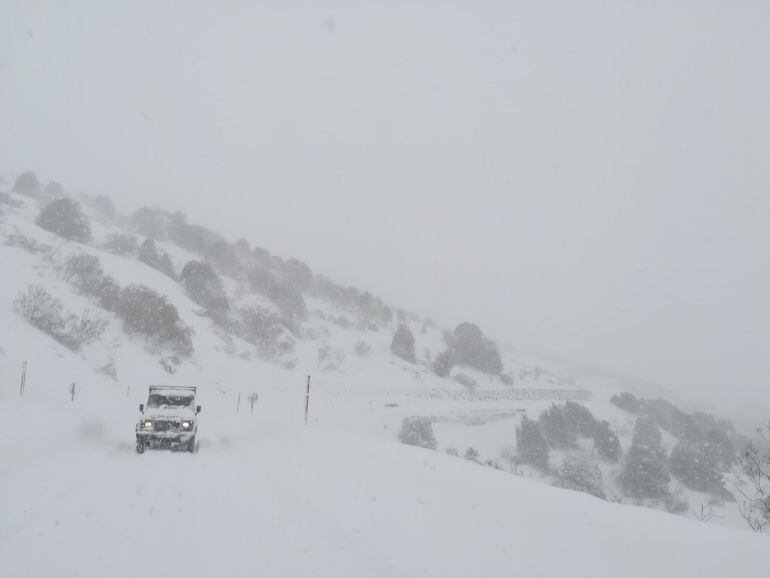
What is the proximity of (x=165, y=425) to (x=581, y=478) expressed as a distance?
28190 millimetres

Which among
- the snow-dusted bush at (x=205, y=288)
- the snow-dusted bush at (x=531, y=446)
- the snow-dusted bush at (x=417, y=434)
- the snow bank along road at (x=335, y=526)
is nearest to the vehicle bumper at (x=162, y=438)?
the snow bank along road at (x=335, y=526)

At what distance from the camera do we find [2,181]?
291 ft

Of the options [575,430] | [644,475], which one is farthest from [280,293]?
[644,475]

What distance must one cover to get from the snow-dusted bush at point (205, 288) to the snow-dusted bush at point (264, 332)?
104 inches

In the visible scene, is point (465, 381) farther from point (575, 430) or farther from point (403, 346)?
point (575, 430)

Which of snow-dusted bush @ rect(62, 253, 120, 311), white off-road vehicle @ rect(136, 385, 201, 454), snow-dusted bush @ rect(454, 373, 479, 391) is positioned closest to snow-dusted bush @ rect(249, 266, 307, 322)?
snow-dusted bush @ rect(454, 373, 479, 391)

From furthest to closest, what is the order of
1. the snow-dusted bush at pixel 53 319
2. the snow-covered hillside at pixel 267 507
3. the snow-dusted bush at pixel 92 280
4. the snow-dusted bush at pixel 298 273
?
1. the snow-dusted bush at pixel 298 273
2. the snow-dusted bush at pixel 92 280
3. the snow-dusted bush at pixel 53 319
4. the snow-covered hillside at pixel 267 507

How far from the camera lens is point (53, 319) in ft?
92.8

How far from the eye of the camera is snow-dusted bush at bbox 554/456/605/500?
31438 millimetres

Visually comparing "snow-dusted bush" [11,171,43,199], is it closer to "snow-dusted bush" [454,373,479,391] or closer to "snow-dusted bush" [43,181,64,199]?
"snow-dusted bush" [43,181,64,199]

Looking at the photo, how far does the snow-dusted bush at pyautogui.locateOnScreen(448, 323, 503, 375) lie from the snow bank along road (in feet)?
202

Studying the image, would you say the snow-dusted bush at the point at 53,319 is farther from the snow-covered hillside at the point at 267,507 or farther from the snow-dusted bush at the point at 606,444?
the snow-dusted bush at the point at 606,444

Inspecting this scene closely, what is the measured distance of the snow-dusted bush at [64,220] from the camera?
51.3 meters

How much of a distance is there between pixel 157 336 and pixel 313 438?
27.5 metres
